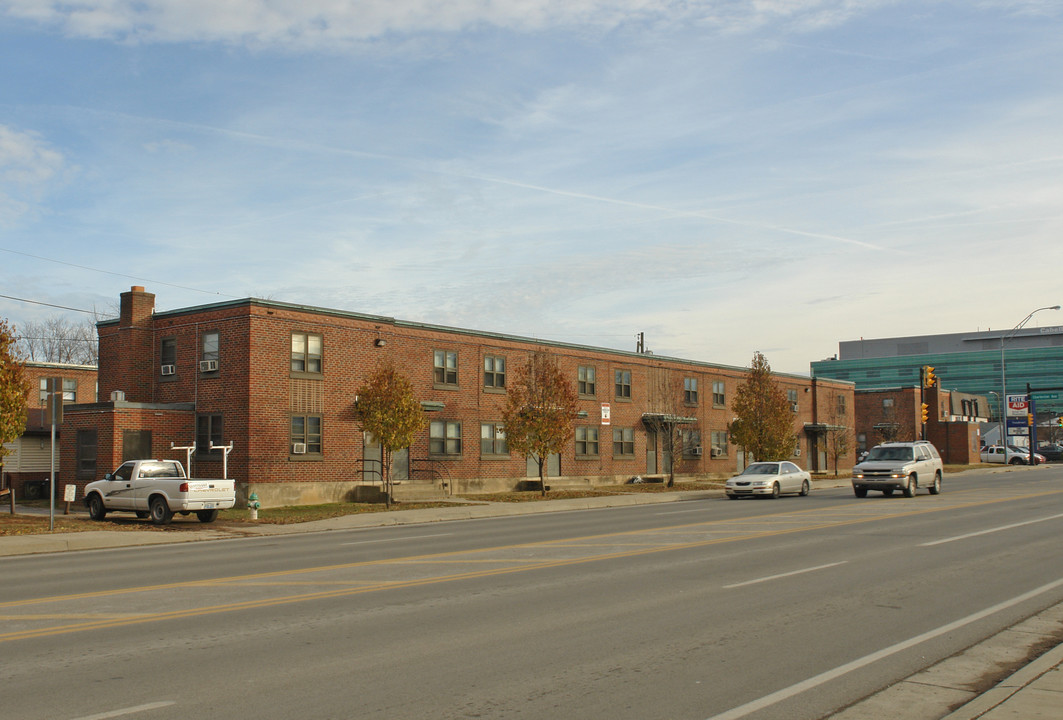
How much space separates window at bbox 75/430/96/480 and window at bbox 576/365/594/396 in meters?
23.0

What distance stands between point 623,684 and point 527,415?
99.9ft

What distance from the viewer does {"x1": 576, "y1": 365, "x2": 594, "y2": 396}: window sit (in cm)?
4750

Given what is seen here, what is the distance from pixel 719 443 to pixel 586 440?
13.1 m

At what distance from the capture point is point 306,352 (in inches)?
1357

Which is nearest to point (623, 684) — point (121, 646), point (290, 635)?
point (290, 635)

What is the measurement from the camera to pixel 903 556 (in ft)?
52.8

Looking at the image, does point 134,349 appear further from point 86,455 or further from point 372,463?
point 372,463

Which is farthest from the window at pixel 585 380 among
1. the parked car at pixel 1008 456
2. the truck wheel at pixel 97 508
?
the parked car at pixel 1008 456

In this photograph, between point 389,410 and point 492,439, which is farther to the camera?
point 492,439

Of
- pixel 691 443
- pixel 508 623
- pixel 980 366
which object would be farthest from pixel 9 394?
pixel 980 366

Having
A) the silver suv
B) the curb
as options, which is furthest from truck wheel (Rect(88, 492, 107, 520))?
the curb

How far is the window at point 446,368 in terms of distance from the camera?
39.8m

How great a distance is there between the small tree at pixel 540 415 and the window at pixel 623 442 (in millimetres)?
10994

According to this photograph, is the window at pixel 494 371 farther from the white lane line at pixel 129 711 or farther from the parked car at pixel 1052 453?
the parked car at pixel 1052 453
